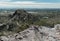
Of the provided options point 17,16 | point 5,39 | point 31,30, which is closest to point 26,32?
point 31,30

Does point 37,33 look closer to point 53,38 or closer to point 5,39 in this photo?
point 53,38

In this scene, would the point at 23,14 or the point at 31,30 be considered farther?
the point at 23,14

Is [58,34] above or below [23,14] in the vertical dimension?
above

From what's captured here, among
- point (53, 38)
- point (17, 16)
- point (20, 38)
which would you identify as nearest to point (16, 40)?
point (20, 38)

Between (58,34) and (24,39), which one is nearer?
(24,39)

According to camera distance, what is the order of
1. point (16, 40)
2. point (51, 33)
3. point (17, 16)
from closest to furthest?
point (16, 40)
point (51, 33)
point (17, 16)

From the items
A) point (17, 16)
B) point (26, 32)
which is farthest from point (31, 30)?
point (17, 16)

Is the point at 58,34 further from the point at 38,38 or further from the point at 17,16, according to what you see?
the point at 17,16

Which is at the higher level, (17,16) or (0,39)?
(0,39)

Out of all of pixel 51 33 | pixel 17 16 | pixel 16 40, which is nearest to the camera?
pixel 16 40
